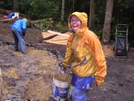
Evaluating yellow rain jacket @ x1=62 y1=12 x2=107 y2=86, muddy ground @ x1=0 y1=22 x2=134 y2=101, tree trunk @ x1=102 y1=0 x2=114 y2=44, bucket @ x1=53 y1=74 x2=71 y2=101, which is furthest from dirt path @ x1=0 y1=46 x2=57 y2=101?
tree trunk @ x1=102 y1=0 x2=114 y2=44

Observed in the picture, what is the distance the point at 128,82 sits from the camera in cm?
589

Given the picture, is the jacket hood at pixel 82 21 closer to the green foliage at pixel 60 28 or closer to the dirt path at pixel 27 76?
the dirt path at pixel 27 76

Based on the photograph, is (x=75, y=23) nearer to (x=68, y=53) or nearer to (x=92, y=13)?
(x=68, y=53)

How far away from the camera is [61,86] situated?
3.13 m

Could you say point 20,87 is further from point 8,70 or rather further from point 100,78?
point 100,78

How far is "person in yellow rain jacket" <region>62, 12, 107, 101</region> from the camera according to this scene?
8.88 feet

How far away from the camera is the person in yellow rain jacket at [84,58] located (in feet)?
8.88

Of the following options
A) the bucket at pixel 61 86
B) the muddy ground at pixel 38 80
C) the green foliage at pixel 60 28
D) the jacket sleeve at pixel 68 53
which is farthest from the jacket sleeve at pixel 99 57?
the green foliage at pixel 60 28

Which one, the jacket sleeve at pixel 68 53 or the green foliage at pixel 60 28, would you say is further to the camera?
the green foliage at pixel 60 28

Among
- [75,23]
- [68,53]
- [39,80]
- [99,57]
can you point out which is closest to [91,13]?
[39,80]

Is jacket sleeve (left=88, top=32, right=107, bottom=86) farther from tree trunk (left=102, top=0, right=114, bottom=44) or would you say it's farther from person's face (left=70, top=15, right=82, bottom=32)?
tree trunk (left=102, top=0, right=114, bottom=44)

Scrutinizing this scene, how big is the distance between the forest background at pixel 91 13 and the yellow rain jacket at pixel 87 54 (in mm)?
8774

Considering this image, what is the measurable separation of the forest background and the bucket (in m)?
8.51

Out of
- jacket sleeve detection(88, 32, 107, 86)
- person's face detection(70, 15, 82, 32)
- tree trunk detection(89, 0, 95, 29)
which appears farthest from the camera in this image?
tree trunk detection(89, 0, 95, 29)
